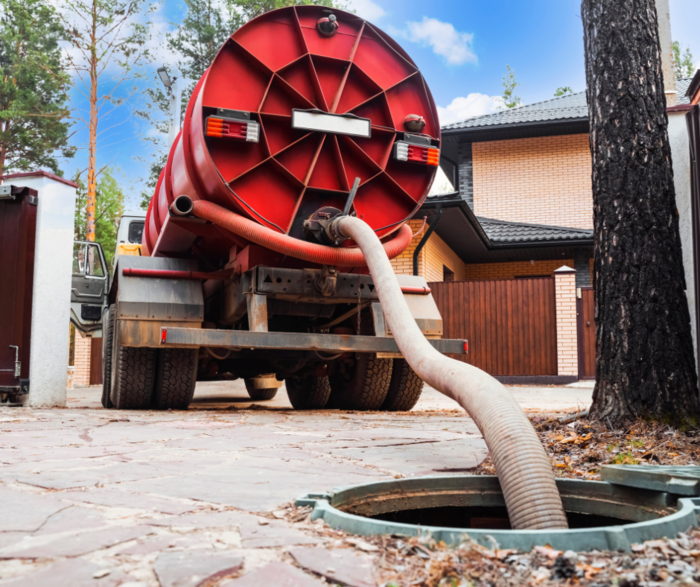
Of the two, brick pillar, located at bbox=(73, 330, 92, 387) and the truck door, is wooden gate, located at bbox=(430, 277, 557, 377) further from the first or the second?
brick pillar, located at bbox=(73, 330, 92, 387)

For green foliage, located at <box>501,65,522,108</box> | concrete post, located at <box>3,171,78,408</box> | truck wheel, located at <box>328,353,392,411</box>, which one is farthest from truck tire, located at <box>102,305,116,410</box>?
green foliage, located at <box>501,65,522,108</box>

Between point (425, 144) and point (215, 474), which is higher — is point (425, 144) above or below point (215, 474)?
above

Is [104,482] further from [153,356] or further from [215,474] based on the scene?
[153,356]

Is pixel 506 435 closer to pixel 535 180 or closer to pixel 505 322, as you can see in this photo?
Result: pixel 505 322

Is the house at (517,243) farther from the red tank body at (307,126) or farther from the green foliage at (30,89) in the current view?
the green foliage at (30,89)

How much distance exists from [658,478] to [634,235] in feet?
5.99

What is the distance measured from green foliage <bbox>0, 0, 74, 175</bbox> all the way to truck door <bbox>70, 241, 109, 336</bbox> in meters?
16.2

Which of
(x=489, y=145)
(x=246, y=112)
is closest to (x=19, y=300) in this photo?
(x=246, y=112)

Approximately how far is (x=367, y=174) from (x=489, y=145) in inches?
578

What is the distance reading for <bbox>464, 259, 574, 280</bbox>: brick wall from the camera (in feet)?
60.0

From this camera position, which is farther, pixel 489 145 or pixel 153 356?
pixel 489 145

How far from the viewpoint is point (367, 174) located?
214 inches

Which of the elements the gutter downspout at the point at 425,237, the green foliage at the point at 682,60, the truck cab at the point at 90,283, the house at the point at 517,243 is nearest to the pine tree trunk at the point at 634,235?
the truck cab at the point at 90,283

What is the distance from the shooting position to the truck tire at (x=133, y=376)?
585 cm
